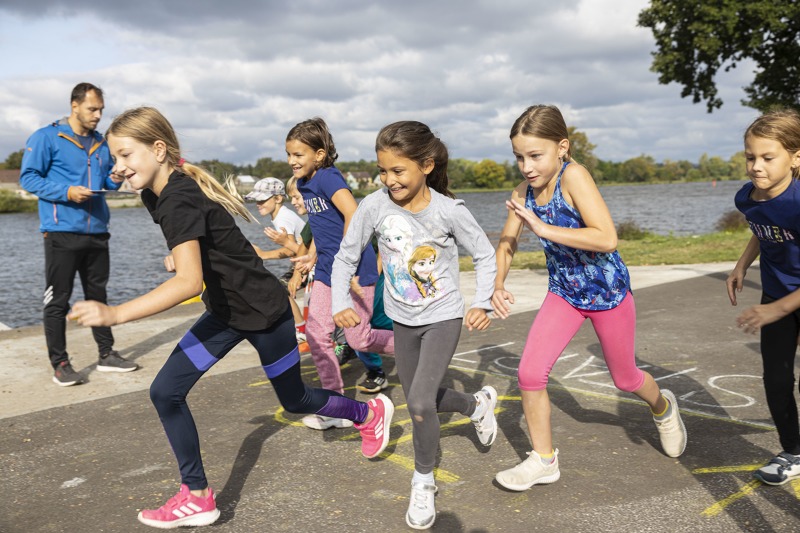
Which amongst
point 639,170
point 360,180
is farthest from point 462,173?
point 639,170

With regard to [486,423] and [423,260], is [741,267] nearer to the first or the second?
[486,423]

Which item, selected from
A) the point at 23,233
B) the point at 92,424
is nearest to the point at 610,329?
the point at 92,424

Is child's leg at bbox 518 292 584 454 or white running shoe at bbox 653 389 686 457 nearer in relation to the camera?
child's leg at bbox 518 292 584 454

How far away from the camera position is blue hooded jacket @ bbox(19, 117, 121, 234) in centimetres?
602

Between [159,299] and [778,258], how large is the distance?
9.74ft

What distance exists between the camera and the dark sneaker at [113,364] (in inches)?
250

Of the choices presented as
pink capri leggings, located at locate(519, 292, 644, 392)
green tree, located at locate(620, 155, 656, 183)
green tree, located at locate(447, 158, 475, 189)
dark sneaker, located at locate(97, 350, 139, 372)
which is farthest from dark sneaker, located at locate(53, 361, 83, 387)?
green tree, located at locate(620, 155, 656, 183)

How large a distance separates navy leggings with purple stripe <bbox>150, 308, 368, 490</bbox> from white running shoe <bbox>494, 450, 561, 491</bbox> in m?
1.05

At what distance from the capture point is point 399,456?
4.18 m

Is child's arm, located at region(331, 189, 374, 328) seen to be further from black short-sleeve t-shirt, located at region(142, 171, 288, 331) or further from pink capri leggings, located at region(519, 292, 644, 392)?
pink capri leggings, located at region(519, 292, 644, 392)

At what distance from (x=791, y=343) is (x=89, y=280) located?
17.9ft

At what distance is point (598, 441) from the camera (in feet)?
14.1

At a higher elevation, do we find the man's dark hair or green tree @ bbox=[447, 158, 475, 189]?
the man's dark hair

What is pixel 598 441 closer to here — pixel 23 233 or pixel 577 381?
pixel 577 381
